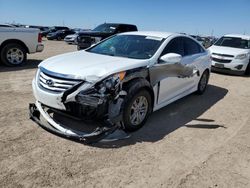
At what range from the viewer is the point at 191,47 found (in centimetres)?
621

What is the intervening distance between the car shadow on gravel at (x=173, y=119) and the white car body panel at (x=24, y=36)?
6.36 metres

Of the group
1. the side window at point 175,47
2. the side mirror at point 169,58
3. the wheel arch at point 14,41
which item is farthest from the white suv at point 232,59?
the wheel arch at point 14,41

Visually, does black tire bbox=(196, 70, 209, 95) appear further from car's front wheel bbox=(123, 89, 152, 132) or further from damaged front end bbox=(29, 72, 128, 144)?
damaged front end bbox=(29, 72, 128, 144)

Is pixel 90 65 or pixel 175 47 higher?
pixel 175 47

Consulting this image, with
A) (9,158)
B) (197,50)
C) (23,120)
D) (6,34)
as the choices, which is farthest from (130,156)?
(6,34)

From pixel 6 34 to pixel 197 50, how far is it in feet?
21.9

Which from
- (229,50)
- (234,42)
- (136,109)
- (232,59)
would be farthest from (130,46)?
(234,42)

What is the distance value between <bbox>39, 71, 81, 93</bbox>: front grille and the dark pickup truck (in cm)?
1042

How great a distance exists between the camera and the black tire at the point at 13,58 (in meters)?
9.56

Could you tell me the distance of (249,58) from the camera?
10672mm

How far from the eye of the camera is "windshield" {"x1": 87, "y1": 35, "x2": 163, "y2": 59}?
4965mm

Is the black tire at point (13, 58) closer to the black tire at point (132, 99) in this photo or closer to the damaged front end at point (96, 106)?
the damaged front end at point (96, 106)

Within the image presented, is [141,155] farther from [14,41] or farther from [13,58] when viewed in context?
[14,41]

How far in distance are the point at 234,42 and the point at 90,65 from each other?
9137mm
